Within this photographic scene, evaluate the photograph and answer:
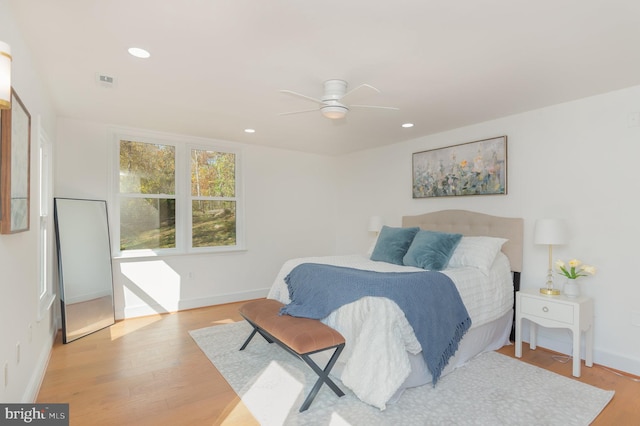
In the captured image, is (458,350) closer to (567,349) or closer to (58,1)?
(567,349)

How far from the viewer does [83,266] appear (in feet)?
12.5

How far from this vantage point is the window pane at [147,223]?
171 inches

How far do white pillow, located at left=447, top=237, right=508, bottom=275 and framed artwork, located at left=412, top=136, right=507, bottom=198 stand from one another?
2.13 ft

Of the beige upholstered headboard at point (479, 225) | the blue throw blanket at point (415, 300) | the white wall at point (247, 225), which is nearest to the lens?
the blue throw blanket at point (415, 300)

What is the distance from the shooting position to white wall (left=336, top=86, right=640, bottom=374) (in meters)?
2.91

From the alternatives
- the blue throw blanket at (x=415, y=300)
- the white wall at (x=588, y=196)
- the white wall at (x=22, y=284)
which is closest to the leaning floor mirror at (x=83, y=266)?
the white wall at (x=22, y=284)

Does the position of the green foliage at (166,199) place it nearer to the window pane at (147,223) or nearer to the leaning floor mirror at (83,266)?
the window pane at (147,223)

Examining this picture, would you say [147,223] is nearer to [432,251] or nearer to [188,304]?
[188,304]

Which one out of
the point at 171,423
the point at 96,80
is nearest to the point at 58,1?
the point at 96,80

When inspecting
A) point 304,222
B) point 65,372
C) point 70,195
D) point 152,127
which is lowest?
point 65,372

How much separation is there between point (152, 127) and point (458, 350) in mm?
4215

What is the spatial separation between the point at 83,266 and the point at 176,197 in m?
1.37

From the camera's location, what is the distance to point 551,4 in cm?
178

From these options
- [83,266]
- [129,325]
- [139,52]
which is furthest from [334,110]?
[129,325]
